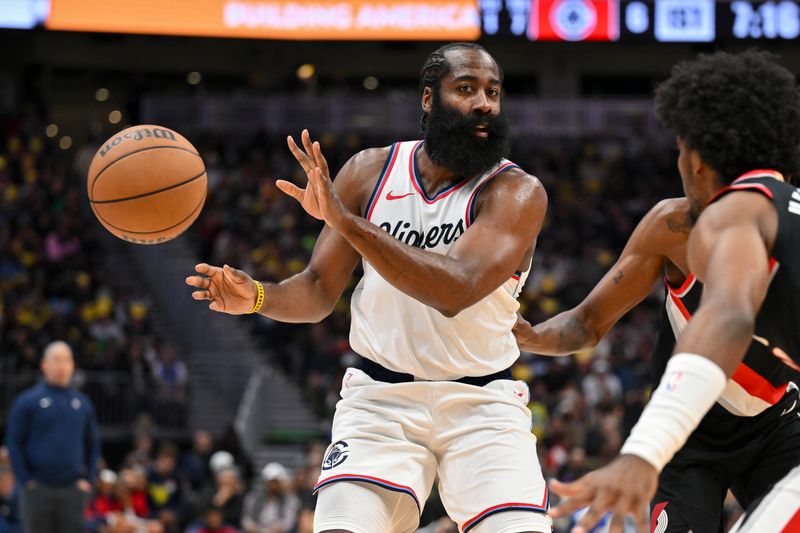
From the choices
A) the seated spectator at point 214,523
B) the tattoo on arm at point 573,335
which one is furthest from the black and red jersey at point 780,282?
the seated spectator at point 214,523

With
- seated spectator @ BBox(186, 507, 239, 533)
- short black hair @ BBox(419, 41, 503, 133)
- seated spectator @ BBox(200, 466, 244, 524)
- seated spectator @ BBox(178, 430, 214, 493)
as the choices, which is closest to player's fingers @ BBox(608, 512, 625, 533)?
short black hair @ BBox(419, 41, 503, 133)

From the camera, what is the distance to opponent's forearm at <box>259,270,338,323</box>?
4.86 m

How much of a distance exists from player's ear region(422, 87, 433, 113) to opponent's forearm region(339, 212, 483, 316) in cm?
94

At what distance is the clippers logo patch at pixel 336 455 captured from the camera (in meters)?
4.47

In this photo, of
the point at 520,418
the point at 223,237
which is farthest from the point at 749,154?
the point at 223,237

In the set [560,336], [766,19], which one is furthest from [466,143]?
[766,19]

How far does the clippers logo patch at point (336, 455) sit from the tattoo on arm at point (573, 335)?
123 centimetres

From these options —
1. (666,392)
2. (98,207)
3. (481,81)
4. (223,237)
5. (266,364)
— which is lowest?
(266,364)

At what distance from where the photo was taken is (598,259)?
2053cm

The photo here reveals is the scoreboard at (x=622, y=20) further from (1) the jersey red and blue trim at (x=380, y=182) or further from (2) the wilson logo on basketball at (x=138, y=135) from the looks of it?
(1) the jersey red and blue trim at (x=380, y=182)

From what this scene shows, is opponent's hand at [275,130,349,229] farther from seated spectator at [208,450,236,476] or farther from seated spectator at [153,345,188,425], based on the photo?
seated spectator at [153,345,188,425]

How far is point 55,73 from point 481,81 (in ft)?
76.0

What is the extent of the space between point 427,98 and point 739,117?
176 centimetres

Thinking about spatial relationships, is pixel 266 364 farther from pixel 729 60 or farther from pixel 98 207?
pixel 729 60
